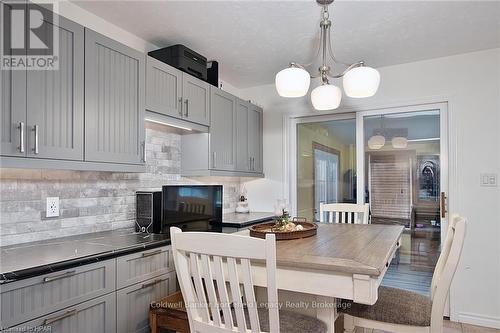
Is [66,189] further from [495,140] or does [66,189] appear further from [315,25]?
[495,140]

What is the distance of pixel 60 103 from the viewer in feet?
6.00

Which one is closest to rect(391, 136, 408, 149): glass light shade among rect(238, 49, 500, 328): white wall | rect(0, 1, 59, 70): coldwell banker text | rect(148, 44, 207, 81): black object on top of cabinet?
rect(238, 49, 500, 328): white wall

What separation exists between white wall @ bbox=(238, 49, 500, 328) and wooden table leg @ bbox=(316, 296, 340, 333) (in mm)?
2255

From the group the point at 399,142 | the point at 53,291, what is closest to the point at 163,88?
the point at 53,291

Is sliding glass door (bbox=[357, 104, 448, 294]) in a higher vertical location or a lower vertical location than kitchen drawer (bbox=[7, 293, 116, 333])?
higher

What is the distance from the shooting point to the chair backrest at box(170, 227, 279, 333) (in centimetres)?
114

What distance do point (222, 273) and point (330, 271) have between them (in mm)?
430

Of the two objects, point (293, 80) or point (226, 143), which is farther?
point (226, 143)

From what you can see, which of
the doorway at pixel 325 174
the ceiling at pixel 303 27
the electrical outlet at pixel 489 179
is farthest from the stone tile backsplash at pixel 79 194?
the electrical outlet at pixel 489 179

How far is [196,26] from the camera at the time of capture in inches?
101

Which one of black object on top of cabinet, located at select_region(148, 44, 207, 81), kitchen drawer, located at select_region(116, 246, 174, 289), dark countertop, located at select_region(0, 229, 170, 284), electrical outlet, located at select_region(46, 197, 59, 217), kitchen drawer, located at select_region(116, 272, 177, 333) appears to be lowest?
kitchen drawer, located at select_region(116, 272, 177, 333)

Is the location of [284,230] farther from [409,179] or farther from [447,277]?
[409,179]

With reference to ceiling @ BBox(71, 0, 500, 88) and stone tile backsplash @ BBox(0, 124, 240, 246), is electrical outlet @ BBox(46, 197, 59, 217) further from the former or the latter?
ceiling @ BBox(71, 0, 500, 88)

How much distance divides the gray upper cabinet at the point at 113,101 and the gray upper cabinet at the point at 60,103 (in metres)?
0.05
